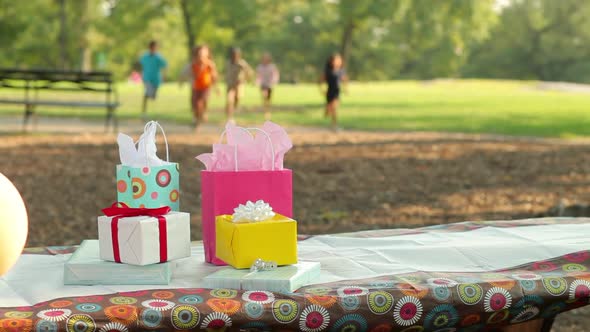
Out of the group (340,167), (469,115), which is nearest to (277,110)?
(469,115)

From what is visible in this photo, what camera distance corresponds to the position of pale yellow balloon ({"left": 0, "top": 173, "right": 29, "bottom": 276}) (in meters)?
2.31

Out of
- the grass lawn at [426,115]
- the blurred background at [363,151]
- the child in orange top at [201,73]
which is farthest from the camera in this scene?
the grass lawn at [426,115]

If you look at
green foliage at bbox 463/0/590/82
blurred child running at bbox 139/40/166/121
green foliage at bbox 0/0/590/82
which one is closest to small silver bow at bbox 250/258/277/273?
blurred child running at bbox 139/40/166/121

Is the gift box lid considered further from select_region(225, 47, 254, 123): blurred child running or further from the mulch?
select_region(225, 47, 254, 123): blurred child running

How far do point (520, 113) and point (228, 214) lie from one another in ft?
70.3

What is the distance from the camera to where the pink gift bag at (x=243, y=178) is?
8.30 feet

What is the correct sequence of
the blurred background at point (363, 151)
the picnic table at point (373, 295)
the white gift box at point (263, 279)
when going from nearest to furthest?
the picnic table at point (373, 295)
the white gift box at point (263, 279)
the blurred background at point (363, 151)

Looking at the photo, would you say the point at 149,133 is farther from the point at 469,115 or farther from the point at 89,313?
the point at 469,115

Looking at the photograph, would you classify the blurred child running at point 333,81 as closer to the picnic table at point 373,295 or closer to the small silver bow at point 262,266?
the picnic table at point 373,295

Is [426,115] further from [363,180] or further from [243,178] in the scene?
[243,178]

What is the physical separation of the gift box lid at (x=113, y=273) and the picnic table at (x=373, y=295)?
0.03 m

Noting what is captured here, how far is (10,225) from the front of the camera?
2.33 meters

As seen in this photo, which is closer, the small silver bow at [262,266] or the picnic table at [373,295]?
the picnic table at [373,295]

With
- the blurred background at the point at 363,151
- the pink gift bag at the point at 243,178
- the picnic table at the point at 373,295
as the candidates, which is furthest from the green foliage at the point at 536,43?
the pink gift bag at the point at 243,178
